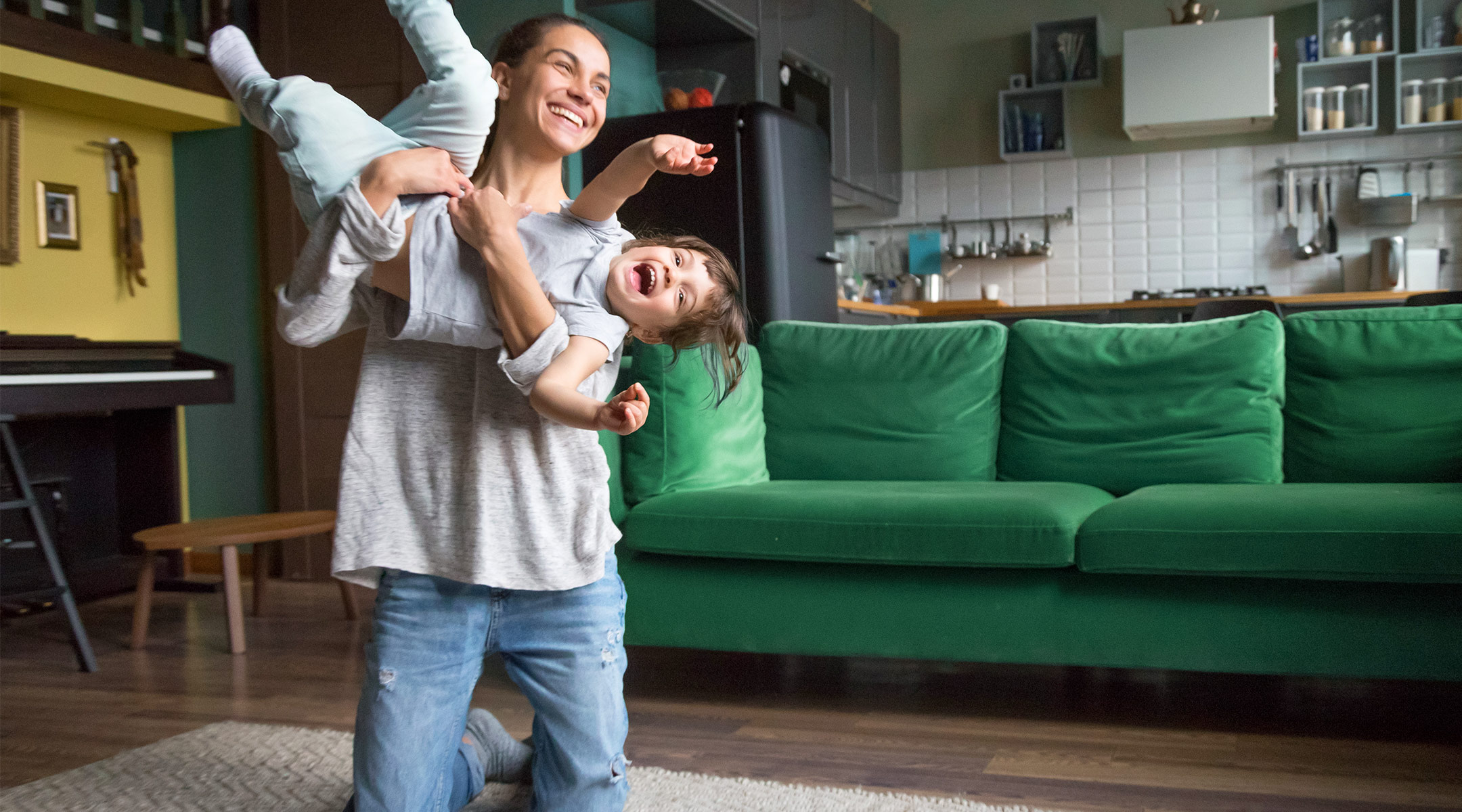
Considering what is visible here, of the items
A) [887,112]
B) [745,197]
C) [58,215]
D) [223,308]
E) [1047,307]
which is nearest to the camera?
[745,197]

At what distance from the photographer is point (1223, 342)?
2.72 metres

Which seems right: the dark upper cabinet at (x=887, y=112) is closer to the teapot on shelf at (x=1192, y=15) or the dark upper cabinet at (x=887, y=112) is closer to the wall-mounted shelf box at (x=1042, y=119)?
the wall-mounted shelf box at (x=1042, y=119)

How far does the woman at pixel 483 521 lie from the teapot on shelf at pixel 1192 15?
5.47 metres

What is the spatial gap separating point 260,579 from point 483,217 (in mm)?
2787

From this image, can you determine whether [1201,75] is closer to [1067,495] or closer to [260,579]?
[1067,495]

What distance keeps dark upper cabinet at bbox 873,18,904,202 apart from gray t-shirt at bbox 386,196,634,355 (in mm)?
5177

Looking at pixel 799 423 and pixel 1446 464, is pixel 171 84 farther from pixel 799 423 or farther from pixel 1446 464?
pixel 1446 464

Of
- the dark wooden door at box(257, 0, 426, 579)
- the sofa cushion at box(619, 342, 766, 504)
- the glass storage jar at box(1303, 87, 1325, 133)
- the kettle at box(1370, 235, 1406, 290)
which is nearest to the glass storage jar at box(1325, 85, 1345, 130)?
the glass storage jar at box(1303, 87, 1325, 133)

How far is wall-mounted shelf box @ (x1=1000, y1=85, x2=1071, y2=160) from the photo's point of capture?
21.0 feet

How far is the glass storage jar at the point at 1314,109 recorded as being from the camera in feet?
19.3


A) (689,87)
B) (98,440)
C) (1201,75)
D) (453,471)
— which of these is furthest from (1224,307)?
(98,440)

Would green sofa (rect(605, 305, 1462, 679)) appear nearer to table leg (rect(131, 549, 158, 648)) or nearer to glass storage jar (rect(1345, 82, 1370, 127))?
table leg (rect(131, 549, 158, 648))

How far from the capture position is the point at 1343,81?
19.7 ft

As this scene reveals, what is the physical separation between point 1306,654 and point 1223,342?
0.86 metres
